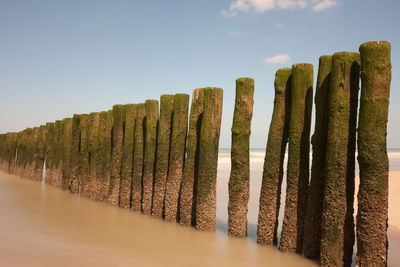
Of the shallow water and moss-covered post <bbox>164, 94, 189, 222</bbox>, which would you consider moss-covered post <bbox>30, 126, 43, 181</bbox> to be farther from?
moss-covered post <bbox>164, 94, 189, 222</bbox>

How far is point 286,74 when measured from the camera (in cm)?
536

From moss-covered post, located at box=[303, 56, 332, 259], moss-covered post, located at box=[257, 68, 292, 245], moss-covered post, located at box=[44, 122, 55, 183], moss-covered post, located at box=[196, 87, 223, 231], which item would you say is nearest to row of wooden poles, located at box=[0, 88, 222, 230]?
moss-covered post, located at box=[196, 87, 223, 231]

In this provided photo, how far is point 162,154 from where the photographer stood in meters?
7.08

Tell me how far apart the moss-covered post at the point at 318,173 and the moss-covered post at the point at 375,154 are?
2.19ft

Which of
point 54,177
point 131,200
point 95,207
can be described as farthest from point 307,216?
point 54,177

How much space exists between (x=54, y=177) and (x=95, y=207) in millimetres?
4616

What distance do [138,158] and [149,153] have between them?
1.57 feet

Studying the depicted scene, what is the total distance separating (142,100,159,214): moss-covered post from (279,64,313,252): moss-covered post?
3.38 m

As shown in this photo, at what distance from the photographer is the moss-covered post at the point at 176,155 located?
673 centimetres

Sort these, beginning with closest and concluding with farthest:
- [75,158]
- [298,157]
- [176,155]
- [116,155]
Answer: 1. [298,157]
2. [176,155]
3. [116,155]
4. [75,158]

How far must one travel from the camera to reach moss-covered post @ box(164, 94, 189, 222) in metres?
6.73

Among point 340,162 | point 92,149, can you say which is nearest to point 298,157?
point 340,162

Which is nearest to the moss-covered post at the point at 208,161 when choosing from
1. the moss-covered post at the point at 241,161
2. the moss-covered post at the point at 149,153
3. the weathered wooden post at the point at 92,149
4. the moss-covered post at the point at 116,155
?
the moss-covered post at the point at 241,161

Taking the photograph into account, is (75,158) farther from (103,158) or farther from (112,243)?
(112,243)
